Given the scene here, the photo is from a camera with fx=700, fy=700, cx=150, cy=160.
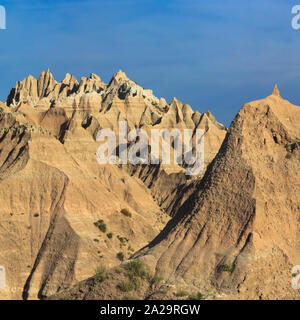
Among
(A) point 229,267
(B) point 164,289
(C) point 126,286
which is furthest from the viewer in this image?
(C) point 126,286

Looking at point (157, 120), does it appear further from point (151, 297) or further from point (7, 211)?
point (151, 297)

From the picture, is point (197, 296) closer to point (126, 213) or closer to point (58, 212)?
point (58, 212)

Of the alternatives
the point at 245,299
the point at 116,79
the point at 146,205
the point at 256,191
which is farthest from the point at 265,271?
the point at 116,79

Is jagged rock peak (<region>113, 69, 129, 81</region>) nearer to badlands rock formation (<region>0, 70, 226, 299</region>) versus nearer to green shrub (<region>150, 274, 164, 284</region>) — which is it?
badlands rock formation (<region>0, 70, 226, 299</region>)

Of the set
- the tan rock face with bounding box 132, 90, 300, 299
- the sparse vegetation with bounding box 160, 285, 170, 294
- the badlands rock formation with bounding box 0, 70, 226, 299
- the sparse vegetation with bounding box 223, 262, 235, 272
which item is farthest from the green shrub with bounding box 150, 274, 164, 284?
the badlands rock formation with bounding box 0, 70, 226, 299

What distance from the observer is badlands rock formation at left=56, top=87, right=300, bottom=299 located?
2717cm

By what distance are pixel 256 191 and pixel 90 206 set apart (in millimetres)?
38564

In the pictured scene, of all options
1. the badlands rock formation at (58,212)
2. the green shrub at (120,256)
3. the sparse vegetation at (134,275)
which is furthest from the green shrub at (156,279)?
the green shrub at (120,256)

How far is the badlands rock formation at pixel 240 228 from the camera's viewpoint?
89.1 feet

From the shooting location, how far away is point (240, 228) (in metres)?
28.5

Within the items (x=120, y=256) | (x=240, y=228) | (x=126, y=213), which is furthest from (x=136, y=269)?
(x=126, y=213)

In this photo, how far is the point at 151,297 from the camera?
27.5 metres
